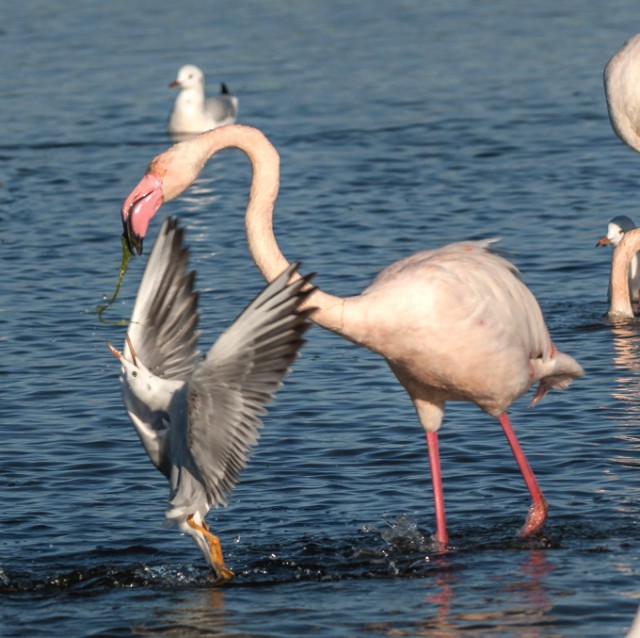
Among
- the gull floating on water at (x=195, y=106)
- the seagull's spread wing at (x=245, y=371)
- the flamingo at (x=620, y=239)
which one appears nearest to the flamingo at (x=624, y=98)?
the flamingo at (x=620, y=239)

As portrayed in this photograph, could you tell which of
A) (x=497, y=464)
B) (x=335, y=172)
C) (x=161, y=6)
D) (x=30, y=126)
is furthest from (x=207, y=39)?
(x=497, y=464)

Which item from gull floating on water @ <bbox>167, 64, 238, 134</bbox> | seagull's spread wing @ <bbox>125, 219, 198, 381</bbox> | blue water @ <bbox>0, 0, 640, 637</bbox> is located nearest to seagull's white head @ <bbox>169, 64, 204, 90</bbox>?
gull floating on water @ <bbox>167, 64, 238, 134</bbox>

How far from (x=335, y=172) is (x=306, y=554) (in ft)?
28.1

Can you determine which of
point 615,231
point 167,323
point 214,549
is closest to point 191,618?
point 214,549

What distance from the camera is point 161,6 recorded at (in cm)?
2511

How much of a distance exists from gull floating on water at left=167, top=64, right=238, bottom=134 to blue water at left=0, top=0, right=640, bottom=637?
0.92 ft

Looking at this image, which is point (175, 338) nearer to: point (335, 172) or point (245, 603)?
point (245, 603)

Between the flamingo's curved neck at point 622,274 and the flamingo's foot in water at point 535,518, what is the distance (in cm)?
387

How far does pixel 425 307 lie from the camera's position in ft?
22.2

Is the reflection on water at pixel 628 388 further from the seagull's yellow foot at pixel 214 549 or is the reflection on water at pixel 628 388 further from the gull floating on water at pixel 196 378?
the gull floating on water at pixel 196 378

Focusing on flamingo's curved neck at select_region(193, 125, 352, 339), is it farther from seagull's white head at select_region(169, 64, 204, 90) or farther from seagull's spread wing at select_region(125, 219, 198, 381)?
seagull's white head at select_region(169, 64, 204, 90)

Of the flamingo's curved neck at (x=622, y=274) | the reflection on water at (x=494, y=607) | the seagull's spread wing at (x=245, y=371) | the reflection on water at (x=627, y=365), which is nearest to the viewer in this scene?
the seagull's spread wing at (x=245, y=371)

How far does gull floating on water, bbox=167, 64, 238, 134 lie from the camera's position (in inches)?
735

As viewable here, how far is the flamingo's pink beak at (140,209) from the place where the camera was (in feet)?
22.0
